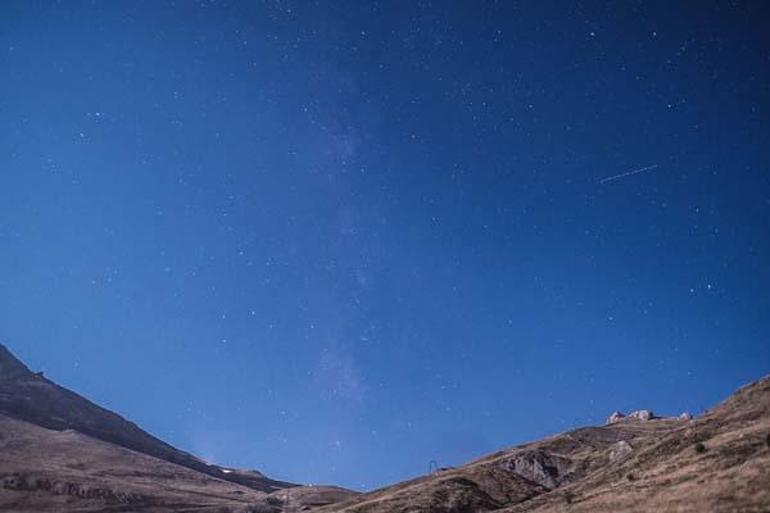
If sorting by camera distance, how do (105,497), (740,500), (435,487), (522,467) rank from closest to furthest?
(740,500) → (435,487) → (522,467) → (105,497)

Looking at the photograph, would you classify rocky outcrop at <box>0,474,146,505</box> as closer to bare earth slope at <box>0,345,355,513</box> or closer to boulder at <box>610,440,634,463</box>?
bare earth slope at <box>0,345,355,513</box>

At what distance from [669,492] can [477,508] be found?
28.7 m

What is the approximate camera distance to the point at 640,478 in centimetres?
4438

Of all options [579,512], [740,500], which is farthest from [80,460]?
[740,500]

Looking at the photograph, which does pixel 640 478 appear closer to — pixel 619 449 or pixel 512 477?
pixel 619 449

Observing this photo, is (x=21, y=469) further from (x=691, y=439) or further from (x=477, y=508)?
(x=691, y=439)

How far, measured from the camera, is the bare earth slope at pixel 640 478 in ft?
110

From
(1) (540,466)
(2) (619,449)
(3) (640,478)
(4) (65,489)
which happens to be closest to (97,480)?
(4) (65,489)

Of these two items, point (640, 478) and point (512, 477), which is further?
point (512, 477)

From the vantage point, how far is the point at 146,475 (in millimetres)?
148500

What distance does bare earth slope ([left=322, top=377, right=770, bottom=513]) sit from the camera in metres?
33.5

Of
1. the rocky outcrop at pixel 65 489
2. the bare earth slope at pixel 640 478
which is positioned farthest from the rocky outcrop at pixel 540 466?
the rocky outcrop at pixel 65 489

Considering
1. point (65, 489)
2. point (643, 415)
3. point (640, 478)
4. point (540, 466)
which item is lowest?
point (65, 489)

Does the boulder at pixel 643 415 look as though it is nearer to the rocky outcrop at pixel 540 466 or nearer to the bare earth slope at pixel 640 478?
the bare earth slope at pixel 640 478
